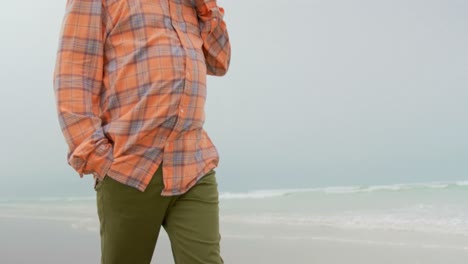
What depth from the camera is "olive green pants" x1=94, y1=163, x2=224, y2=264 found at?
1.46 meters

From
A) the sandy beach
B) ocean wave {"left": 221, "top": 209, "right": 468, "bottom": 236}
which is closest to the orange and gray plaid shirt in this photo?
the sandy beach

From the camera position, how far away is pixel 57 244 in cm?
468

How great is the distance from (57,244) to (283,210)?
341 cm

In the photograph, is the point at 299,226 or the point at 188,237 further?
the point at 299,226

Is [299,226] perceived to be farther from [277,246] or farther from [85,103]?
[85,103]

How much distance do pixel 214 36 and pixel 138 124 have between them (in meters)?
0.50

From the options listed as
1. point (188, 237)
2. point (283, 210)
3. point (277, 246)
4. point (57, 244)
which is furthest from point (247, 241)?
point (188, 237)

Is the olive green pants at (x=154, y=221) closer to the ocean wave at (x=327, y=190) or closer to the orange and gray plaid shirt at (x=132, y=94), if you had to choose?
the orange and gray plaid shirt at (x=132, y=94)

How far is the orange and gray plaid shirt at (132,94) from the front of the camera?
1.42 m

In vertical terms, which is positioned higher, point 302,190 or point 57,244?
point 57,244

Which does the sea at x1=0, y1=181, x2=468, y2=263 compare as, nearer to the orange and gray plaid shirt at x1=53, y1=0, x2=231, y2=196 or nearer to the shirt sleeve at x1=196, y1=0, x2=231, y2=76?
the shirt sleeve at x1=196, y1=0, x2=231, y2=76

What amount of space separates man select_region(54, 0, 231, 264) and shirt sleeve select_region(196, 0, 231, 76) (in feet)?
0.46

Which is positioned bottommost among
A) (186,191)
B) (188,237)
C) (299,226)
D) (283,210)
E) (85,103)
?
(283,210)

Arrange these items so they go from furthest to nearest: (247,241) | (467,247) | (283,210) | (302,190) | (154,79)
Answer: (302,190)
(283,210)
(247,241)
(467,247)
(154,79)
